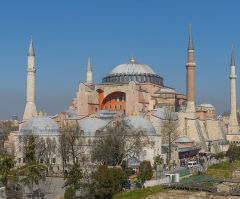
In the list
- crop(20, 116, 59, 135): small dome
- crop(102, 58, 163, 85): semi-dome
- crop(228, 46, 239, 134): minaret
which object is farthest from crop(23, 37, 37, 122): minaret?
crop(228, 46, 239, 134): minaret

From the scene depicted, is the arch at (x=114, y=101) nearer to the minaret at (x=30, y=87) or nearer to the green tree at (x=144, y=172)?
the minaret at (x=30, y=87)

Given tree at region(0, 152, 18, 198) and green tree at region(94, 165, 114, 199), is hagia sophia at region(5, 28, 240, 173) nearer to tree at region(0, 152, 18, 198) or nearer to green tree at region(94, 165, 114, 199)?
green tree at region(94, 165, 114, 199)

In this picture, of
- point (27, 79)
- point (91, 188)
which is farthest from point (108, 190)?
point (27, 79)

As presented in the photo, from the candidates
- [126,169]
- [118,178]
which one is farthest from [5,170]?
[126,169]

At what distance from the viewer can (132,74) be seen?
1666 inches

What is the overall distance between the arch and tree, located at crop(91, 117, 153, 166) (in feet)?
40.4

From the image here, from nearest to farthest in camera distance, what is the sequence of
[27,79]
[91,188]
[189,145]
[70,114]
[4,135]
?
[91,188] → [189,145] → [27,79] → [70,114] → [4,135]

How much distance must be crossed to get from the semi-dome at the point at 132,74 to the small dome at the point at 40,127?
12674 mm

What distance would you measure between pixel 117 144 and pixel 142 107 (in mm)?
12405

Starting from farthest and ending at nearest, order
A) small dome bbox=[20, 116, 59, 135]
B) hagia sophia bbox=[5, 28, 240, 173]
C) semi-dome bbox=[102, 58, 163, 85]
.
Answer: semi-dome bbox=[102, 58, 163, 85], hagia sophia bbox=[5, 28, 240, 173], small dome bbox=[20, 116, 59, 135]

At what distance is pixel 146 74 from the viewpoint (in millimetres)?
42531

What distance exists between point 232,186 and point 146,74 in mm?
20618

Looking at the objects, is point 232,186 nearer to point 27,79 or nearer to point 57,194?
point 57,194

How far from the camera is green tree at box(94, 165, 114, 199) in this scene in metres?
19.3
